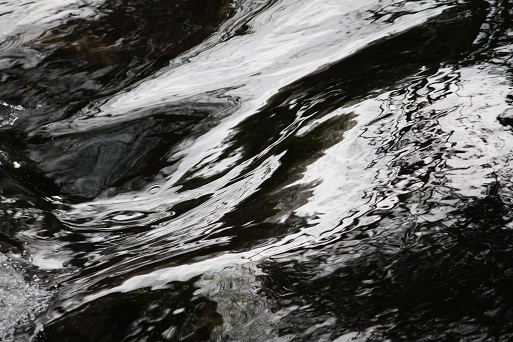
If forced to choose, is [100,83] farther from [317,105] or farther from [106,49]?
[317,105]

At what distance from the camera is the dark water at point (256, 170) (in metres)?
2.29

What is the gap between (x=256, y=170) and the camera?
357 cm

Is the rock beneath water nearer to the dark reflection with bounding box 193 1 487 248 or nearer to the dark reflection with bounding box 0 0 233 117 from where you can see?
the dark reflection with bounding box 193 1 487 248

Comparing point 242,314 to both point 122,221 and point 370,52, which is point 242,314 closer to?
point 122,221

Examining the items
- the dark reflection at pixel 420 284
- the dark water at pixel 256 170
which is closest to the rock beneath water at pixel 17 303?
the dark water at pixel 256 170

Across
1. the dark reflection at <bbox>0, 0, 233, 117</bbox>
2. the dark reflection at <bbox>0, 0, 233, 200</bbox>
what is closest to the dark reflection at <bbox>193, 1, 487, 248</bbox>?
the dark reflection at <bbox>0, 0, 233, 200</bbox>

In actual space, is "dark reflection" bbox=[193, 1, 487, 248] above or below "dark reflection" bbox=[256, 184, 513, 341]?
above

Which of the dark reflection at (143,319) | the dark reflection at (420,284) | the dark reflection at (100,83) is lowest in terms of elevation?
the dark reflection at (420,284)

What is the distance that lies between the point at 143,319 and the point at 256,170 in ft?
4.43

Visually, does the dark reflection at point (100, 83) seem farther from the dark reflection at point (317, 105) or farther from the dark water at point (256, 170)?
the dark reflection at point (317, 105)

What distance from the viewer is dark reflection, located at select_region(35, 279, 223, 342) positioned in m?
2.30

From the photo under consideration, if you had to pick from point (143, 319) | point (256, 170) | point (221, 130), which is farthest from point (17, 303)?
point (221, 130)

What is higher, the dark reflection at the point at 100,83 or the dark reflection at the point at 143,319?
the dark reflection at the point at 100,83

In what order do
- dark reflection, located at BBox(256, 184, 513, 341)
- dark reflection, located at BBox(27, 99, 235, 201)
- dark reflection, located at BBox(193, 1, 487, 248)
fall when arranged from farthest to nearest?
dark reflection, located at BBox(27, 99, 235, 201) → dark reflection, located at BBox(193, 1, 487, 248) → dark reflection, located at BBox(256, 184, 513, 341)
